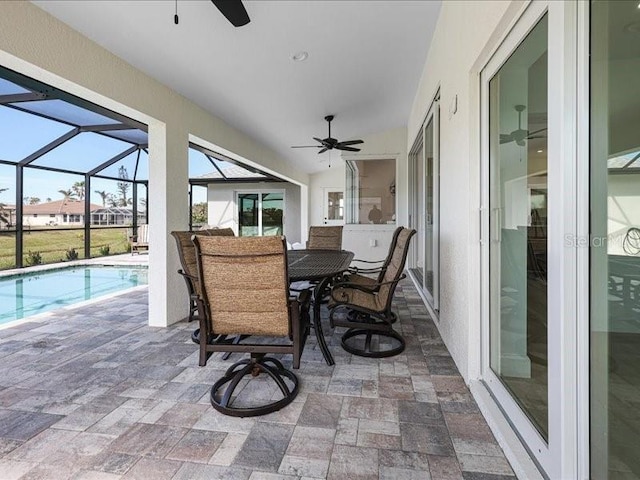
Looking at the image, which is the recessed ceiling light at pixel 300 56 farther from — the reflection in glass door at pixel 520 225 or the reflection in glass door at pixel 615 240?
the reflection in glass door at pixel 615 240

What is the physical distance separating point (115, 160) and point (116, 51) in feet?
24.0

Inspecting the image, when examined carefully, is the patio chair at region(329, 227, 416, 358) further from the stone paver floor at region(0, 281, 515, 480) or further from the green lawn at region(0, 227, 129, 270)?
the green lawn at region(0, 227, 129, 270)

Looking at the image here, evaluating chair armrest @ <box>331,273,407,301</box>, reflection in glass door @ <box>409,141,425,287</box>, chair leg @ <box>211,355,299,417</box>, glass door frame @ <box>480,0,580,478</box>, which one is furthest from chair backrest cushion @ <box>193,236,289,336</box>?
reflection in glass door @ <box>409,141,425,287</box>

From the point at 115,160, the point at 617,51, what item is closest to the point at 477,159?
the point at 617,51

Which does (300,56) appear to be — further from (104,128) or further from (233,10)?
(104,128)

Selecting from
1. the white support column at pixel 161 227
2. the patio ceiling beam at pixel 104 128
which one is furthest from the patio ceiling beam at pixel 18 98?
the white support column at pixel 161 227

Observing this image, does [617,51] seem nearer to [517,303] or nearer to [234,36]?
[517,303]

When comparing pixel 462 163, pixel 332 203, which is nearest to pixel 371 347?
pixel 462 163

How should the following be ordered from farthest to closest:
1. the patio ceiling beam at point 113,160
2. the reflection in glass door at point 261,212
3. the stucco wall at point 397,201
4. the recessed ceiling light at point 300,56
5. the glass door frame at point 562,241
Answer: the reflection in glass door at point 261,212, the patio ceiling beam at point 113,160, the stucco wall at point 397,201, the recessed ceiling light at point 300,56, the glass door frame at point 562,241

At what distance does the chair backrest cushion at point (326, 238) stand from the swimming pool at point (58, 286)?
3.52 metres

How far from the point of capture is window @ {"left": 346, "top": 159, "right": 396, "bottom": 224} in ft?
23.7

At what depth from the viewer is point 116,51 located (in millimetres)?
2961

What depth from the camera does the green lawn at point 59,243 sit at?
7516 mm

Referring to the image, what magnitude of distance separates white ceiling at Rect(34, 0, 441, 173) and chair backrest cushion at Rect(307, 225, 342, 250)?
1.82 m
